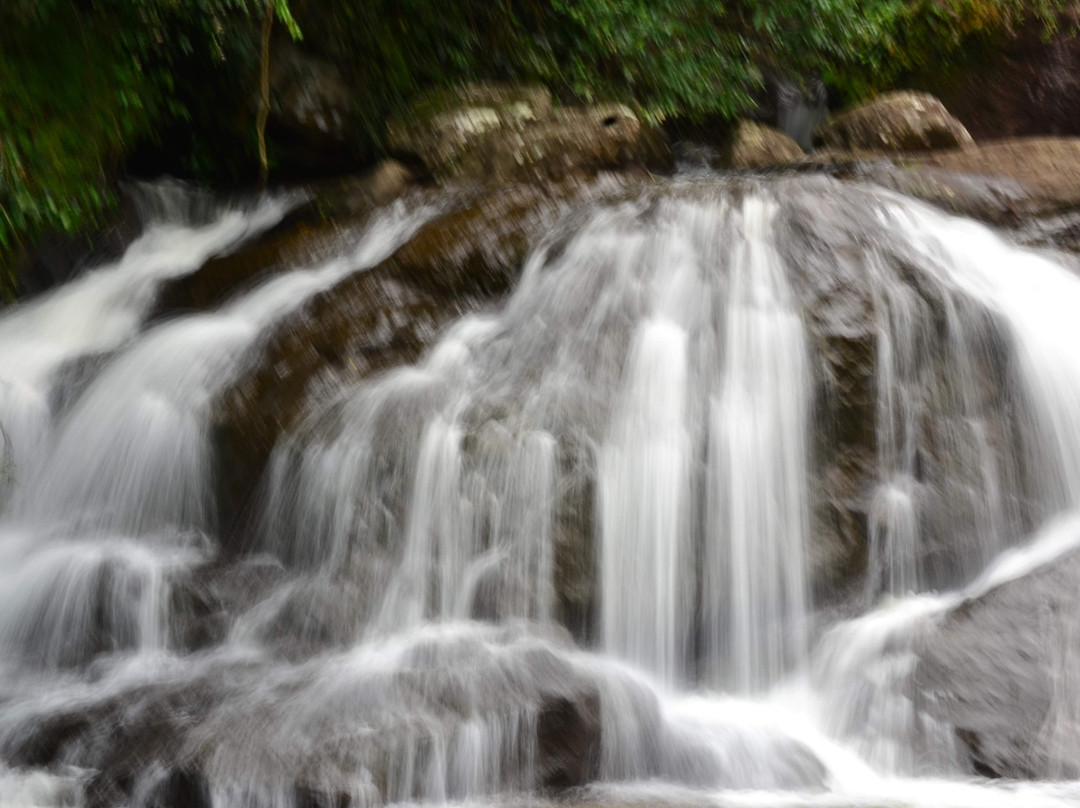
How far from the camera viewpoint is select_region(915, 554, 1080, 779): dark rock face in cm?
291

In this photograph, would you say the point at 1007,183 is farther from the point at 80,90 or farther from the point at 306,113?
the point at 80,90

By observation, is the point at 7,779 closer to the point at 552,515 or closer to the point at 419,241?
the point at 552,515

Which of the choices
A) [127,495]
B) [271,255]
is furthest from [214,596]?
[271,255]

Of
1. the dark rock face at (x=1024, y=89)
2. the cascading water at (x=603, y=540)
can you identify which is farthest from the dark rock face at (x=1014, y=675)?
the dark rock face at (x=1024, y=89)

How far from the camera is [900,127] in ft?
23.0

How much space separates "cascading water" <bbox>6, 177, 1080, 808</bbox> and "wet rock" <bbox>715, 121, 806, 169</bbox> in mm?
2786

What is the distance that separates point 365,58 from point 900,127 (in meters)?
3.81

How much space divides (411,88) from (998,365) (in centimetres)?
501

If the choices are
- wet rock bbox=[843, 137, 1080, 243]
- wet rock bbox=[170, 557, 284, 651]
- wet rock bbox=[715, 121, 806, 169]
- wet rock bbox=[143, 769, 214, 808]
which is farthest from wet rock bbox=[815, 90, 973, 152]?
wet rock bbox=[143, 769, 214, 808]

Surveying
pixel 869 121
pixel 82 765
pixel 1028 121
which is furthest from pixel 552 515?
pixel 1028 121

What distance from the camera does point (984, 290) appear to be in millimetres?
4426

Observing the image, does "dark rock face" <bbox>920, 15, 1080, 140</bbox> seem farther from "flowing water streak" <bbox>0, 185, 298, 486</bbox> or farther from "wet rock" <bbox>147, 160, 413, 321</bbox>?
"flowing water streak" <bbox>0, 185, 298, 486</bbox>

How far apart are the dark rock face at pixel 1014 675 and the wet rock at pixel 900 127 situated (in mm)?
4200

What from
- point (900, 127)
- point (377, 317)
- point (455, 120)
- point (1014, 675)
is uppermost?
point (455, 120)
